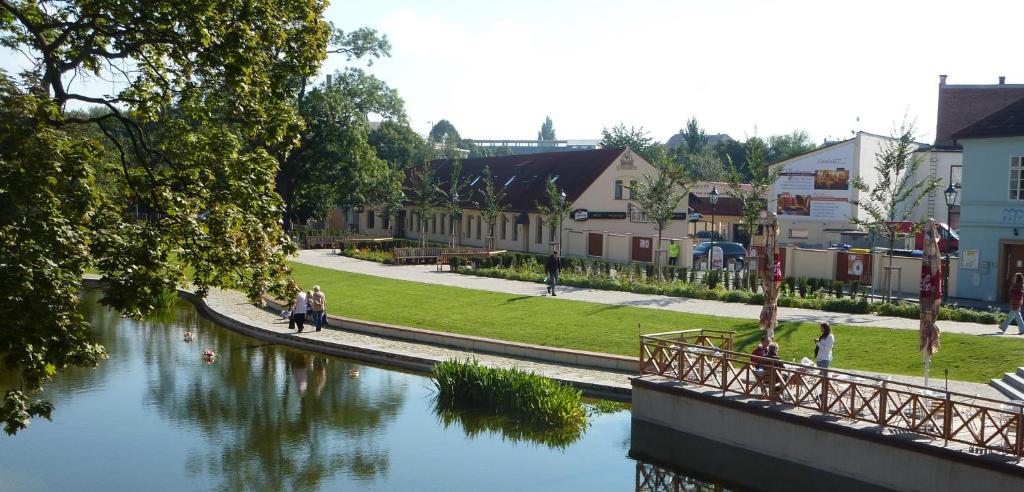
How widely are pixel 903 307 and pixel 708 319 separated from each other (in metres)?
6.53

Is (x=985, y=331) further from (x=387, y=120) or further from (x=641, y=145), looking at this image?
(x=641, y=145)

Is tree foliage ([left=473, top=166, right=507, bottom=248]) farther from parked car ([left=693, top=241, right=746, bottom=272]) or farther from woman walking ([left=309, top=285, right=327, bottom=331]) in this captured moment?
woman walking ([left=309, top=285, right=327, bottom=331])

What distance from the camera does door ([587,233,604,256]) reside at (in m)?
50.0

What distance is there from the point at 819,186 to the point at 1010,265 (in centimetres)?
2861

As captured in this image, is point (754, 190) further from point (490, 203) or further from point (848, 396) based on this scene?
point (490, 203)

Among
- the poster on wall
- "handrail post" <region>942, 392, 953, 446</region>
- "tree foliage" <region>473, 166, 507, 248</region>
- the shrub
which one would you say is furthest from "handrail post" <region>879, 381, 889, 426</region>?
"tree foliage" <region>473, 166, 507, 248</region>

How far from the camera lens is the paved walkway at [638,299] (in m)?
26.6

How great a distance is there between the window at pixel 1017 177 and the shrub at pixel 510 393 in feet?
Result: 68.6

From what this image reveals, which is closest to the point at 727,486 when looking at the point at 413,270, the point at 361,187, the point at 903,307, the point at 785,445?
the point at 785,445

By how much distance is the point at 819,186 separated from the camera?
6112 centimetres

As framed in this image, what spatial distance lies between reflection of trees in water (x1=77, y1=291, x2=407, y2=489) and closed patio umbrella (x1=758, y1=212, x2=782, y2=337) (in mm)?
8496

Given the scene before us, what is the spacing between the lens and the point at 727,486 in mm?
15719

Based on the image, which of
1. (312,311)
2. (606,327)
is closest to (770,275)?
(606,327)

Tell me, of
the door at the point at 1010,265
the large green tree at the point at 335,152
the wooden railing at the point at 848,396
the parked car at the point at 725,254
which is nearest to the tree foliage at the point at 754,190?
the door at the point at 1010,265
